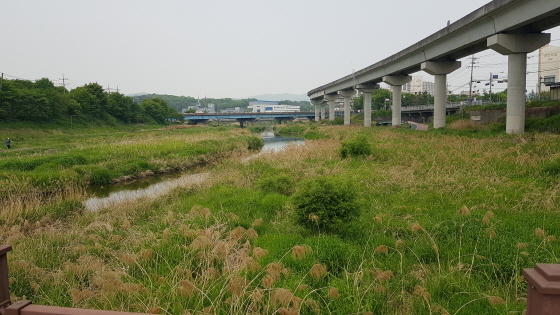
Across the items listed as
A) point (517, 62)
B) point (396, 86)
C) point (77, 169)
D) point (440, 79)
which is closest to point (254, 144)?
point (440, 79)

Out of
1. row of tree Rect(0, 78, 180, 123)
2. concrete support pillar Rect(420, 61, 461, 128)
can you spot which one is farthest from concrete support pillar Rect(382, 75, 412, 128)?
row of tree Rect(0, 78, 180, 123)

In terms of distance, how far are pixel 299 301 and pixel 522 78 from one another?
80.2 feet

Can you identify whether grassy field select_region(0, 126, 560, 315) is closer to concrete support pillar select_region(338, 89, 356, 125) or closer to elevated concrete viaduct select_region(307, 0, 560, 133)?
elevated concrete viaduct select_region(307, 0, 560, 133)

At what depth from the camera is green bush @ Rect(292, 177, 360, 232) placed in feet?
26.0

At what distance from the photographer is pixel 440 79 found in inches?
1395

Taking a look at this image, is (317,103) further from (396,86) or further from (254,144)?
(254,144)

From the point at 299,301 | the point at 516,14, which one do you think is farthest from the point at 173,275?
the point at 516,14

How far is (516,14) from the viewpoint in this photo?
2159 centimetres

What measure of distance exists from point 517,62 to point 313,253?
23141mm

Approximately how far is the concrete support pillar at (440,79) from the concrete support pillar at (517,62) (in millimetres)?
10743

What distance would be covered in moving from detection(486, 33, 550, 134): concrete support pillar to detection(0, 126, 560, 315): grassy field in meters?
12.5

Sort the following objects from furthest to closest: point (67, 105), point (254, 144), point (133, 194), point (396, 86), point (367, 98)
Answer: point (67, 105), point (367, 98), point (396, 86), point (254, 144), point (133, 194)

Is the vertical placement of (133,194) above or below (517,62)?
below

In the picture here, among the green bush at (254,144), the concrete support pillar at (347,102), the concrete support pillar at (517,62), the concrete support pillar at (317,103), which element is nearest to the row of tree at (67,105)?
the green bush at (254,144)
